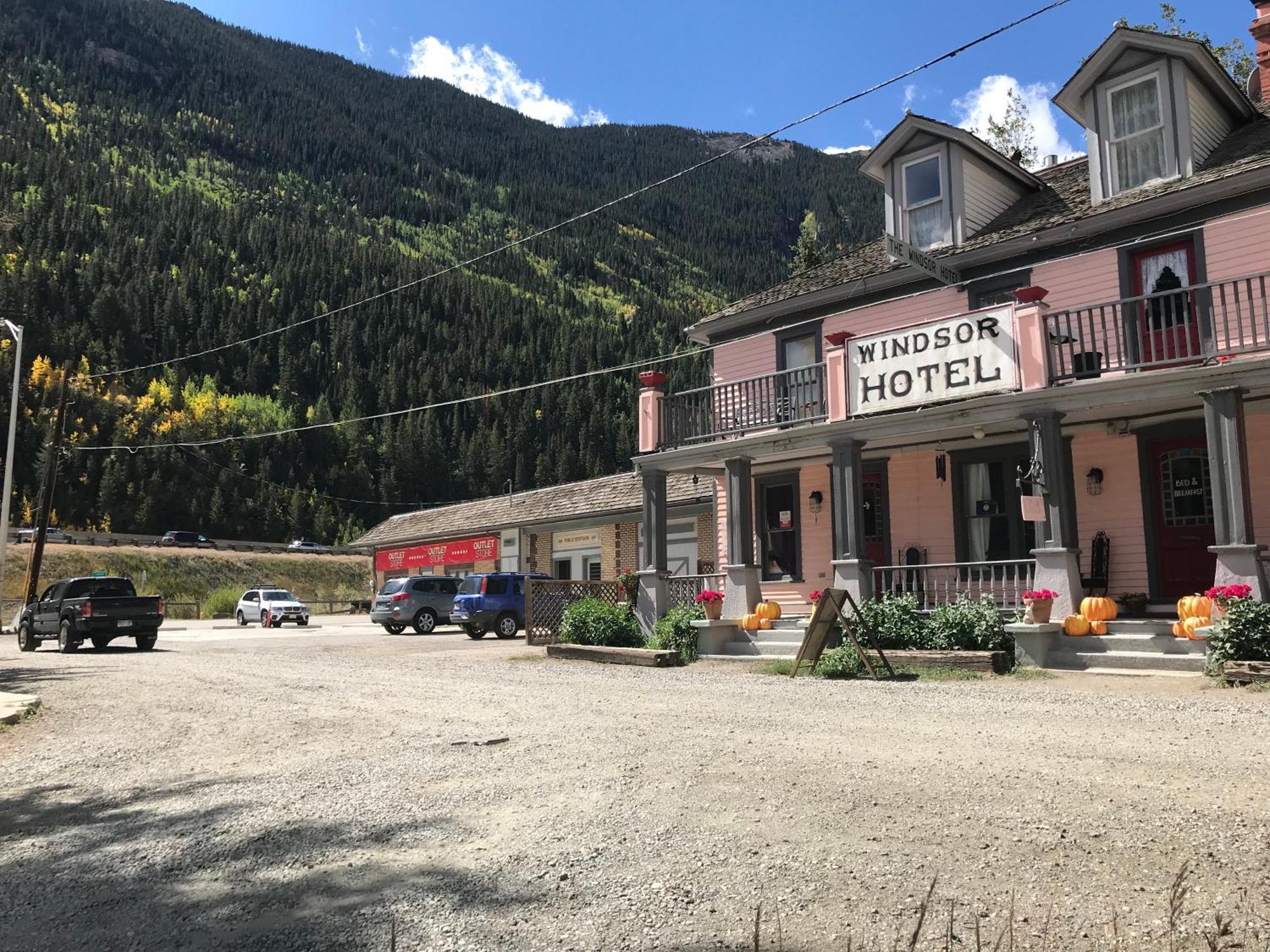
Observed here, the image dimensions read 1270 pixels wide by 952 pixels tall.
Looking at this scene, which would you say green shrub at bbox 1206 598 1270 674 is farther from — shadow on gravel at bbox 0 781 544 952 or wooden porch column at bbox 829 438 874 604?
shadow on gravel at bbox 0 781 544 952

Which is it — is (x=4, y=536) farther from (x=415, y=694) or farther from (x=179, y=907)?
(x=179, y=907)

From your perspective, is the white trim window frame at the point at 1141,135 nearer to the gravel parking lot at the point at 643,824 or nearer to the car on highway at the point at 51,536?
the gravel parking lot at the point at 643,824

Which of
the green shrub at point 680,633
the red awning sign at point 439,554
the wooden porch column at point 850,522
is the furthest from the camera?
the red awning sign at point 439,554

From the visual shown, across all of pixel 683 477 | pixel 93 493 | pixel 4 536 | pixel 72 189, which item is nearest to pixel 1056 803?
pixel 683 477

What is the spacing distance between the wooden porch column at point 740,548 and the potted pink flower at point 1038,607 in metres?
5.20

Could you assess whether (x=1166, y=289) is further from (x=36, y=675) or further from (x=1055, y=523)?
(x=36, y=675)

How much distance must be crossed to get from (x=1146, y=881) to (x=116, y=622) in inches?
972

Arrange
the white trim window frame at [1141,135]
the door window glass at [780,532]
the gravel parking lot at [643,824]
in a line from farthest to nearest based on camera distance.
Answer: the door window glass at [780,532] → the white trim window frame at [1141,135] → the gravel parking lot at [643,824]

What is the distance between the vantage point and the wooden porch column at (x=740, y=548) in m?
17.6

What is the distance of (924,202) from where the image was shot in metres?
19.3

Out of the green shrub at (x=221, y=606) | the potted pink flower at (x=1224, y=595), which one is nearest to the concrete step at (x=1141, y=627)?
the potted pink flower at (x=1224, y=595)

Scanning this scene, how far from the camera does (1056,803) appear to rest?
559 cm

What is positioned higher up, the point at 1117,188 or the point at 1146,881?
the point at 1117,188

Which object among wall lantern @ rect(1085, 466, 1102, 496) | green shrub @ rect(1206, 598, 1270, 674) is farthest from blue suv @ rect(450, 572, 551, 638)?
green shrub @ rect(1206, 598, 1270, 674)
